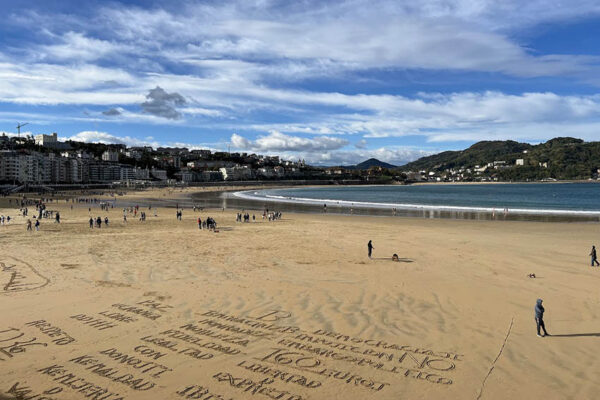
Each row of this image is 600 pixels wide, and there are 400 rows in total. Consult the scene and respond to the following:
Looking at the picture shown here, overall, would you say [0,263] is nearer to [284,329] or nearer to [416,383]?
[284,329]

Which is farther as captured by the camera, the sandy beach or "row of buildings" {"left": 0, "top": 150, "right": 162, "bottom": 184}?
"row of buildings" {"left": 0, "top": 150, "right": 162, "bottom": 184}

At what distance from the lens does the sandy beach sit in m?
6.36

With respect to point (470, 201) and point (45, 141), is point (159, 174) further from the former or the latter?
point (470, 201)

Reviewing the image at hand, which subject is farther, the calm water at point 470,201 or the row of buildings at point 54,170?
the row of buildings at point 54,170

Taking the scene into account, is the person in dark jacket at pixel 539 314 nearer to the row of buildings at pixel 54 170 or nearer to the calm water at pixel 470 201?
the calm water at pixel 470 201

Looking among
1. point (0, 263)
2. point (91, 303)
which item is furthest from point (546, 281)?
point (0, 263)

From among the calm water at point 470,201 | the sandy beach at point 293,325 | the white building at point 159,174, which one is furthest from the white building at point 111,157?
the sandy beach at point 293,325

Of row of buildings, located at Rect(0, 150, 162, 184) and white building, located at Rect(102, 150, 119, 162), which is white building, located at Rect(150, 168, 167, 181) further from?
white building, located at Rect(102, 150, 119, 162)

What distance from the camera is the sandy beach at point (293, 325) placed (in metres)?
6.36

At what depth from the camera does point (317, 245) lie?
20406 millimetres

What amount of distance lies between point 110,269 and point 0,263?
14.8 ft

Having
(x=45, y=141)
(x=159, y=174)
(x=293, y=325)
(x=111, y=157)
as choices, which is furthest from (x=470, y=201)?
(x=45, y=141)

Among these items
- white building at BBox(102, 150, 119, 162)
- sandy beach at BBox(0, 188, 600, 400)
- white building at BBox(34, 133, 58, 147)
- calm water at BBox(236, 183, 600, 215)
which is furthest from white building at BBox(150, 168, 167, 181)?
sandy beach at BBox(0, 188, 600, 400)

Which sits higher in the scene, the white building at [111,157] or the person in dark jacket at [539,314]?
the white building at [111,157]
